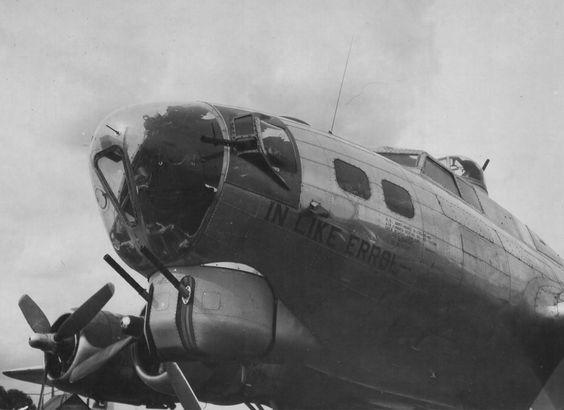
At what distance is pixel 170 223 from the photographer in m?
5.87

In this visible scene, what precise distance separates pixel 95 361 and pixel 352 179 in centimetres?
536

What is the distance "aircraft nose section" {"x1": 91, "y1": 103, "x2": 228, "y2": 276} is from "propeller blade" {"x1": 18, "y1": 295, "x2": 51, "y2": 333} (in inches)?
188

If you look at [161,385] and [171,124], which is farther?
[161,385]

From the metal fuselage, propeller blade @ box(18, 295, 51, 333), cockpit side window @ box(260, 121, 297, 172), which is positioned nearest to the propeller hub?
propeller blade @ box(18, 295, 51, 333)

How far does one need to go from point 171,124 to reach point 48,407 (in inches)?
270

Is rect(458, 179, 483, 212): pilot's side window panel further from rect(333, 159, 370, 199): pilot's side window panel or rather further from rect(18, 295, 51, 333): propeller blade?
rect(18, 295, 51, 333): propeller blade

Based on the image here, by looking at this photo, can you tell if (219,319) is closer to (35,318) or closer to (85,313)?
(85,313)

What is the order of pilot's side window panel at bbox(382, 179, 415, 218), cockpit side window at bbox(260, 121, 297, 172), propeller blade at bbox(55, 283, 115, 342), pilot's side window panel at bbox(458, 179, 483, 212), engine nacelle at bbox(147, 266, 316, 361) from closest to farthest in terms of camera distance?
engine nacelle at bbox(147, 266, 316, 361), cockpit side window at bbox(260, 121, 297, 172), pilot's side window panel at bbox(382, 179, 415, 218), propeller blade at bbox(55, 283, 115, 342), pilot's side window panel at bbox(458, 179, 483, 212)

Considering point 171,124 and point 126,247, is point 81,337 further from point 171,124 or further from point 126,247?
point 171,124

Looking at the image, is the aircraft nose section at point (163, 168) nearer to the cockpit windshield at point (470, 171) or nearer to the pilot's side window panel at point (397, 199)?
the pilot's side window panel at point (397, 199)

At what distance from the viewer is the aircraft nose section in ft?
18.7

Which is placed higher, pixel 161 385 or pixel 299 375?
pixel 299 375

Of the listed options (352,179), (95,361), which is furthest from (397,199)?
(95,361)

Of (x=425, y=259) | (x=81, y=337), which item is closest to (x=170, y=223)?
(x=425, y=259)
